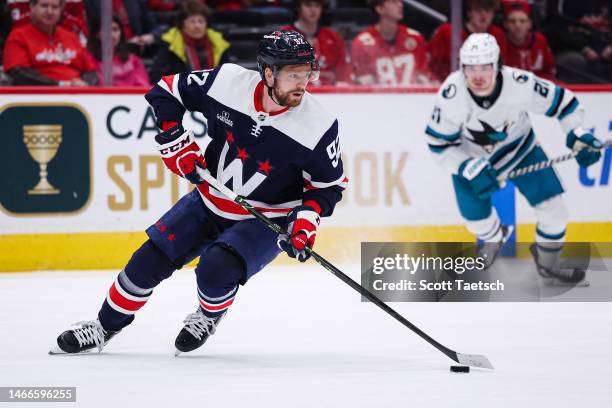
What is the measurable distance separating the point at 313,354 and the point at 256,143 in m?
0.72

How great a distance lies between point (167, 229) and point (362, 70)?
10.2 ft

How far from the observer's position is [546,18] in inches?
276

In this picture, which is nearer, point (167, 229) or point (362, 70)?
point (167, 229)

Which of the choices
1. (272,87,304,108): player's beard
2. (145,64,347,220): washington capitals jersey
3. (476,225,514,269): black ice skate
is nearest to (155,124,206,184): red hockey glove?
(145,64,347,220): washington capitals jersey

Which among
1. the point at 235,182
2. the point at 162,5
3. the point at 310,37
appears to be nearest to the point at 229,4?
the point at 162,5

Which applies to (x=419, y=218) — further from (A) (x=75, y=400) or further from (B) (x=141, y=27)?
(A) (x=75, y=400)

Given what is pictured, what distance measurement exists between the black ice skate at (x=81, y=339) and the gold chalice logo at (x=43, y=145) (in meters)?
2.55

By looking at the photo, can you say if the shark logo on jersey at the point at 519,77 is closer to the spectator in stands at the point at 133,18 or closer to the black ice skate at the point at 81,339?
the spectator in stands at the point at 133,18

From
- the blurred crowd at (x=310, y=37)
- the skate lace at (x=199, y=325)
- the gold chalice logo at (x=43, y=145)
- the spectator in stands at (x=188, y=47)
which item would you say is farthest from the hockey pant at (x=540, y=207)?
the skate lace at (x=199, y=325)

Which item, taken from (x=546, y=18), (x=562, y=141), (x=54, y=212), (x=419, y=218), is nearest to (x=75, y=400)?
(x=54, y=212)

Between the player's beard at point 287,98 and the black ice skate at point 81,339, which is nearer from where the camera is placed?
the player's beard at point 287,98

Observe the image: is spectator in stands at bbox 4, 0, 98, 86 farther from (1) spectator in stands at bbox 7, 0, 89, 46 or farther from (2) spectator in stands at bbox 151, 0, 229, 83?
(2) spectator in stands at bbox 151, 0, 229, 83

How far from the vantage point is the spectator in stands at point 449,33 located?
6598mm

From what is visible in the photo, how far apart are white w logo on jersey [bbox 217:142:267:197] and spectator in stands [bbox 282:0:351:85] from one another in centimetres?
285
